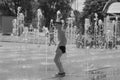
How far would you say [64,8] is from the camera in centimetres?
6894

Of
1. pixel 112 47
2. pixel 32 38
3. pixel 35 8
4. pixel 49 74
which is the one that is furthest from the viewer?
pixel 35 8

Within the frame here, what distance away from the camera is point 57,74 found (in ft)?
34.3

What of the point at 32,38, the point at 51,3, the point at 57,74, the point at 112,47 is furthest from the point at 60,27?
the point at 51,3

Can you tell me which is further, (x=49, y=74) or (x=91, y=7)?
(x=91, y=7)

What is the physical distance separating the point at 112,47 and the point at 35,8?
129 ft

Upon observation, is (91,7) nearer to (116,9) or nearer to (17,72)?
(116,9)

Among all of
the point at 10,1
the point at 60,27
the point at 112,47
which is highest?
the point at 10,1

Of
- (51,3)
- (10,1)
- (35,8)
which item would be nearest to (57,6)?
(51,3)

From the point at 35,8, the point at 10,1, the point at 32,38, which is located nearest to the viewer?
the point at 32,38

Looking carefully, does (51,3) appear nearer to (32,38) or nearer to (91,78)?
(32,38)

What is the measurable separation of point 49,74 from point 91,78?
146 centimetres

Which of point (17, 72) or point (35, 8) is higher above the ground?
point (35, 8)

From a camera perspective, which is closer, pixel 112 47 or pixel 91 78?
pixel 91 78

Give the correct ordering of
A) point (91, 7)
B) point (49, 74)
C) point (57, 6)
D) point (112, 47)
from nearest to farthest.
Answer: point (49, 74), point (112, 47), point (91, 7), point (57, 6)
